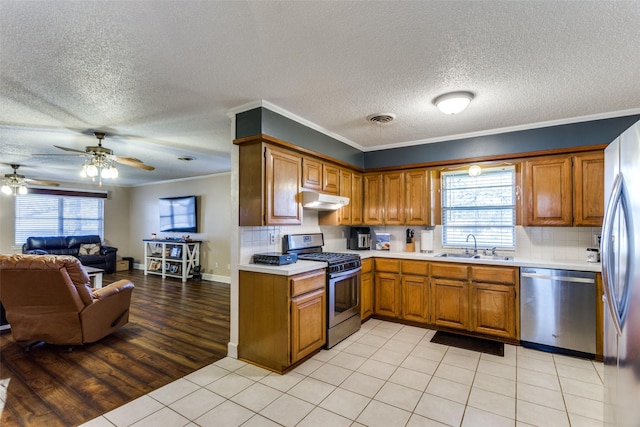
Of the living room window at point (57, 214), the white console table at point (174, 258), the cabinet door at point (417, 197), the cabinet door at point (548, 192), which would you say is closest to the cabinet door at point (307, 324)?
the cabinet door at point (417, 197)

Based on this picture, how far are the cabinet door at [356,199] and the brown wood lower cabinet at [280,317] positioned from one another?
60.2 inches

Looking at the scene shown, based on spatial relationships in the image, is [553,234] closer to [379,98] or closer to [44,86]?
[379,98]

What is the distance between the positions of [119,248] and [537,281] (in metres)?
10.0

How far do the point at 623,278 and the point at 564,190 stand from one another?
259 cm

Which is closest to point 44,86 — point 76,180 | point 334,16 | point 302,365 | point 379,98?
point 334,16

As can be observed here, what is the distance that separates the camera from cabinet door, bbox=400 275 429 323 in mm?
3920

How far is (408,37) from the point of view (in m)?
1.93

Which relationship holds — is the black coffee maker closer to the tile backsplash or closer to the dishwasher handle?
the tile backsplash

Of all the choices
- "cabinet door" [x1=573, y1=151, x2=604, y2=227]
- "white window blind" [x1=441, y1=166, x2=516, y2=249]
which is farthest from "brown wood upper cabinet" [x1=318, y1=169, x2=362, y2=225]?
"cabinet door" [x1=573, y1=151, x2=604, y2=227]

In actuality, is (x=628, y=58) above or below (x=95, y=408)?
above

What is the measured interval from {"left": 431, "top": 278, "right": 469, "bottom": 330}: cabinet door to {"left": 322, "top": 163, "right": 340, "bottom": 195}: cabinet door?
170 centimetres

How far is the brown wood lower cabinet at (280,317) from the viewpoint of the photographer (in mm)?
2809

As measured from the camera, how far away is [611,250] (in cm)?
155

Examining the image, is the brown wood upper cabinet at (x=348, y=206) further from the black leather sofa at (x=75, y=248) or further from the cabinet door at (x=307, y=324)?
the black leather sofa at (x=75, y=248)
